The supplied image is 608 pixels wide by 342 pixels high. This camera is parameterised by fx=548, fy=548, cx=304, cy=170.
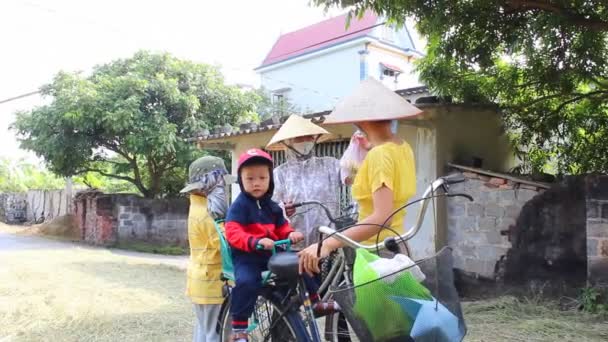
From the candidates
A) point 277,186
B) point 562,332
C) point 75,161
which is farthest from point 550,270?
point 75,161

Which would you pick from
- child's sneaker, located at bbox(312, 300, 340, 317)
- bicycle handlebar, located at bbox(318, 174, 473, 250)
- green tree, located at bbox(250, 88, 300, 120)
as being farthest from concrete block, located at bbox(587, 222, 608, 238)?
green tree, located at bbox(250, 88, 300, 120)

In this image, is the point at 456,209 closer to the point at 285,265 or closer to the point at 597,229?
the point at 597,229

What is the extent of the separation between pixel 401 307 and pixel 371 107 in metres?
1.14

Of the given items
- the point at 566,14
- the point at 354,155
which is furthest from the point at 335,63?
the point at 354,155

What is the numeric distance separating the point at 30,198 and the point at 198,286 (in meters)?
23.9

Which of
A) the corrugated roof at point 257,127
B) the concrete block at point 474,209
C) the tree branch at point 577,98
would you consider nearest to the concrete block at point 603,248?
the concrete block at point 474,209

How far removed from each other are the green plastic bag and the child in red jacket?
0.85 meters

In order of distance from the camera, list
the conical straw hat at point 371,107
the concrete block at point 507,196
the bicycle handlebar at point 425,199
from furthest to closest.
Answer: the concrete block at point 507,196 → the conical straw hat at point 371,107 → the bicycle handlebar at point 425,199

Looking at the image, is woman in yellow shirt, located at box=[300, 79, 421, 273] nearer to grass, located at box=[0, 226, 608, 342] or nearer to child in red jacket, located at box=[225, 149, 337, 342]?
Answer: child in red jacket, located at box=[225, 149, 337, 342]

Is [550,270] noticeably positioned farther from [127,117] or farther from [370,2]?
[127,117]

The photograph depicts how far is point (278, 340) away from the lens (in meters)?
2.97

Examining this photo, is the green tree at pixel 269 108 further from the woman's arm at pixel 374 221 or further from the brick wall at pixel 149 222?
→ the woman's arm at pixel 374 221

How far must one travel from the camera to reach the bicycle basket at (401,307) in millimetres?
1962

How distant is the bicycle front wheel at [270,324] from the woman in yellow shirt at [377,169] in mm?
376
